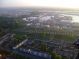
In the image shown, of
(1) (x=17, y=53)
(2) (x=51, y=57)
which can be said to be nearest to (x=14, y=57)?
(1) (x=17, y=53)

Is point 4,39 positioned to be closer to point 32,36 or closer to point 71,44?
point 32,36

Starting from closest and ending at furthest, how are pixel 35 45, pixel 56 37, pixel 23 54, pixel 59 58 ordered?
pixel 59 58 → pixel 23 54 → pixel 35 45 → pixel 56 37

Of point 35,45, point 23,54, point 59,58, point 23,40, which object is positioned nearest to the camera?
point 59,58

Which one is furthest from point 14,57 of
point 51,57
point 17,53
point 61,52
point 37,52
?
point 61,52

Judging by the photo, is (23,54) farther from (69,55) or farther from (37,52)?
(69,55)

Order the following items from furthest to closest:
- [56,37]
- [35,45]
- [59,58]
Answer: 1. [56,37]
2. [35,45]
3. [59,58]

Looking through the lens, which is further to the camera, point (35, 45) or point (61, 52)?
point (35, 45)

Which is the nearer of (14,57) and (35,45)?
(14,57)

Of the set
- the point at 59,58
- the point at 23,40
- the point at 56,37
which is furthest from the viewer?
the point at 56,37

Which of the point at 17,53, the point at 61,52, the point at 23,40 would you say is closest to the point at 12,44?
the point at 23,40

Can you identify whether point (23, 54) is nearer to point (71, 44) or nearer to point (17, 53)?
point (17, 53)
